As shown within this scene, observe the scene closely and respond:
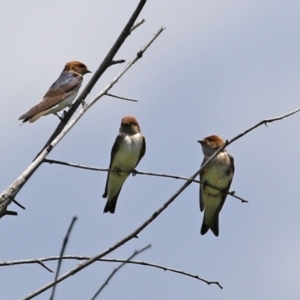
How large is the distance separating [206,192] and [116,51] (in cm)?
636

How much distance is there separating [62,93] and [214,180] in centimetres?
231

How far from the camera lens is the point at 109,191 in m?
11.6

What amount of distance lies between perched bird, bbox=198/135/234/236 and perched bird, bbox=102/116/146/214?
3.08 feet

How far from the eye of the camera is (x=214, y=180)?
10.5 metres

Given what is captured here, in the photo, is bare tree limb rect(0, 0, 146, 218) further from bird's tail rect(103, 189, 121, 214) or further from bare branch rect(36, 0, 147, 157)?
bird's tail rect(103, 189, 121, 214)

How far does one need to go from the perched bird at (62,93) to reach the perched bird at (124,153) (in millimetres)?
849

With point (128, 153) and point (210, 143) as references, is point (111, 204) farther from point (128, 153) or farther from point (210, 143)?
point (210, 143)

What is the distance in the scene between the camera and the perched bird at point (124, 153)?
11.0 meters

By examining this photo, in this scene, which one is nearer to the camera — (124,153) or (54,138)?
(54,138)

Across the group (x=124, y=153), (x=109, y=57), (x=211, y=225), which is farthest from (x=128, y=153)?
Result: (x=109, y=57)

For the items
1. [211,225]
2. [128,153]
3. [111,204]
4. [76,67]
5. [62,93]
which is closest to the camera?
[62,93]

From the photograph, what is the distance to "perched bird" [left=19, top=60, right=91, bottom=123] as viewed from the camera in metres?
9.09

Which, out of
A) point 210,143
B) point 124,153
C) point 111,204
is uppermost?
point 210,143

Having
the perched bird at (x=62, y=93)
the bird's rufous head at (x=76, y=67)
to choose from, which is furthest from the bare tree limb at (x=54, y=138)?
the bird's rufous head at (x=76, y=67)
